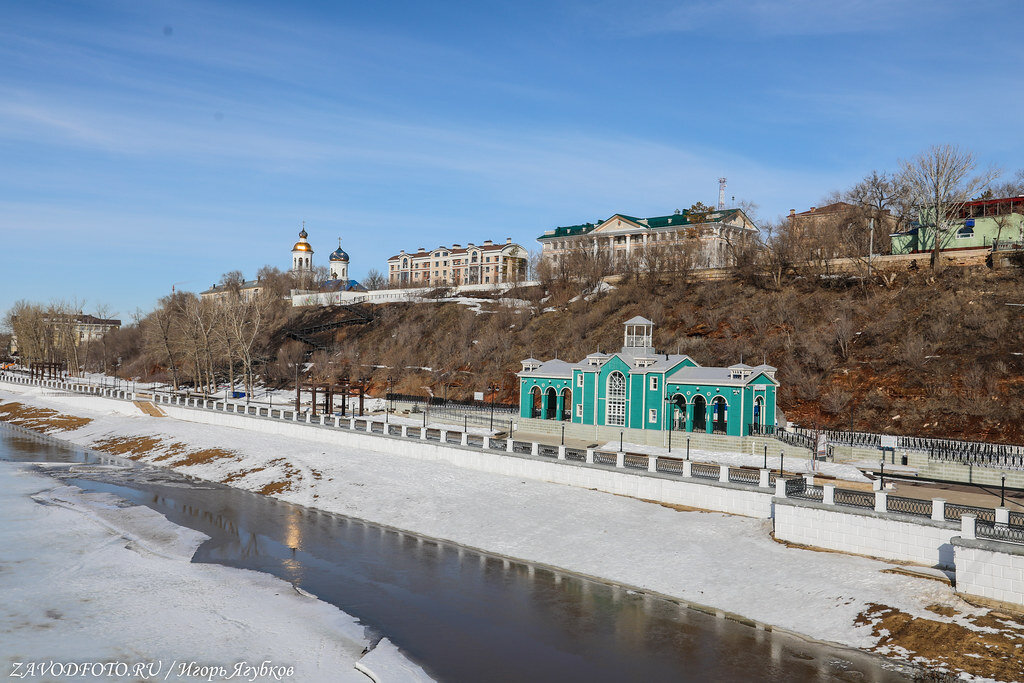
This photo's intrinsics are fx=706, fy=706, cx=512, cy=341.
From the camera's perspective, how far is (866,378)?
185 feet

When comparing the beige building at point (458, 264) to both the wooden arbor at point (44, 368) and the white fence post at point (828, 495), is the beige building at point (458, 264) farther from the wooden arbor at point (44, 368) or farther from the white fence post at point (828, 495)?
the white fence post at point (828, 495)

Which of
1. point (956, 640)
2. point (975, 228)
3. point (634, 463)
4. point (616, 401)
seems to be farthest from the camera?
point (975, 228)

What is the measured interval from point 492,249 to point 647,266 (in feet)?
224

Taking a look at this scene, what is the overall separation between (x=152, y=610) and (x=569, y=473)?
20038 mm

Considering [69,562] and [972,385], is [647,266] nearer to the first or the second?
[972,385]

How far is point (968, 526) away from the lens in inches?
871

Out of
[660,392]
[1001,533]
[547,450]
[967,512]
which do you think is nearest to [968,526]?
[1001,533]

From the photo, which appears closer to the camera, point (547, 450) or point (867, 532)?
point (867, 532)

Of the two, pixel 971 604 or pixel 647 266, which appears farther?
pixel 647 266

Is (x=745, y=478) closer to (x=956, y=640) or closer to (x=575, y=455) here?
(x=575, y=455)

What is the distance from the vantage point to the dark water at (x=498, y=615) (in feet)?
62.3

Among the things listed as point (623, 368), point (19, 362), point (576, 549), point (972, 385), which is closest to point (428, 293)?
point (623, 368)

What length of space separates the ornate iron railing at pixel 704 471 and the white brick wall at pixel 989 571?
1108 cm

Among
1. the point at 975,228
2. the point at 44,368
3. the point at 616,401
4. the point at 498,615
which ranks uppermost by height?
the point at 975,228
